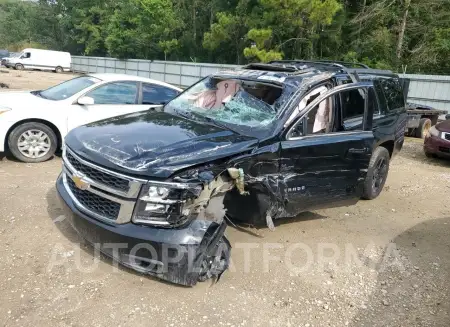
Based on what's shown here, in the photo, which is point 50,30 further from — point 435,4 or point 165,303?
point 165,303

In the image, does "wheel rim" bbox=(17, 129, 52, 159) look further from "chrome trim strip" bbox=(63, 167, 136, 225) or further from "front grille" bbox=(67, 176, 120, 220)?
"chrome trim strip" bbox=(63, 167, 136, 225)

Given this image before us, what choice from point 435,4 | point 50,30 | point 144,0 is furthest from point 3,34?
point 435,4

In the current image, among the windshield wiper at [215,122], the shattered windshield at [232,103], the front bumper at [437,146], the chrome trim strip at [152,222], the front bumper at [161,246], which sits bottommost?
the front bumper at [437,146]

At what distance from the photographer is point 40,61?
130 ft

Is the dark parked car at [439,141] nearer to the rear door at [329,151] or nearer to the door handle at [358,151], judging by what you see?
the rear door at [329,151]

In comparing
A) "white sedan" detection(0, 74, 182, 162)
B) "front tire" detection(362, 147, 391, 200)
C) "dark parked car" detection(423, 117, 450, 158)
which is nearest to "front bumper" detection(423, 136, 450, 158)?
"dark parked car" detection(423, 117, 450, 158)

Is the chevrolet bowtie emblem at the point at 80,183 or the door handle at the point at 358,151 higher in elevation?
the door handle at the point at 358,151

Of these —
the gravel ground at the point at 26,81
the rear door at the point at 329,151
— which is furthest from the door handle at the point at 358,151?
the gravel ground at the point at 26,81

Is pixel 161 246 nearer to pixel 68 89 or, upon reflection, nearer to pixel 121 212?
pixel 121 212

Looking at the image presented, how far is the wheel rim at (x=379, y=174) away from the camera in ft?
18.9

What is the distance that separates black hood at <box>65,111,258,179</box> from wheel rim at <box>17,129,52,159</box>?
9.40ft

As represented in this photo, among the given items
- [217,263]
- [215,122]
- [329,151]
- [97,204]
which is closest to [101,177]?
[97,204]

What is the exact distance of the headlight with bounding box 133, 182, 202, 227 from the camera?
9.97ft
